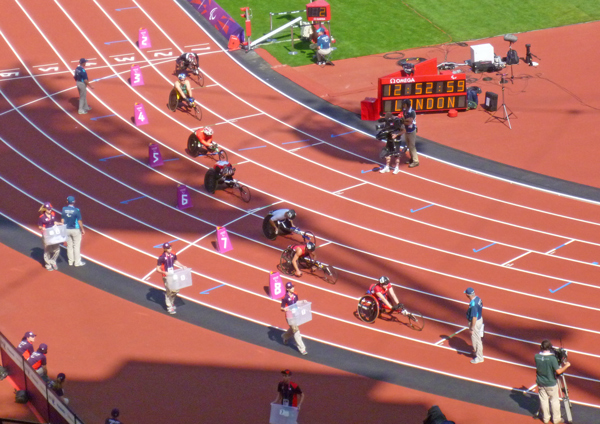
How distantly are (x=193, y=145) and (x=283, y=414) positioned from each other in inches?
499

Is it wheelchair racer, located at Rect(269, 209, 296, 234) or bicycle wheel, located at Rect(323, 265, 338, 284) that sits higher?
wheelchair racer, located at Rect(269, 209, 296, 234)

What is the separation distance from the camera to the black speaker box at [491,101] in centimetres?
2745

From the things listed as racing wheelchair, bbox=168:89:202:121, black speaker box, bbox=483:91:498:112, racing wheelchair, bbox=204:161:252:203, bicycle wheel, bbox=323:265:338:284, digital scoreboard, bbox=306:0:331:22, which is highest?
digital scoreboard, bbox=306:0:331:22

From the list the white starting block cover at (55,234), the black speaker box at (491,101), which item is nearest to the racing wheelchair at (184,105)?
the white starting block cover at (55,234)

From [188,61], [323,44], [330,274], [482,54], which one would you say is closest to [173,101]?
[188,61]

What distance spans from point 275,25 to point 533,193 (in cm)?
1632

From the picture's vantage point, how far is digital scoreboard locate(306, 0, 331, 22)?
31.9 meters

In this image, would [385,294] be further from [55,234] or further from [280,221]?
[55,234]

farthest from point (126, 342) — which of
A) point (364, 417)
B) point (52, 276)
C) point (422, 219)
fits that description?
point (422, 219)

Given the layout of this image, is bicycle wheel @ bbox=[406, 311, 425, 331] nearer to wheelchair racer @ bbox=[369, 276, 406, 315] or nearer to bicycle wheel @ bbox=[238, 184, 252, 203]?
wheelchair racer @ bbox=[369, 276, 406, 315]

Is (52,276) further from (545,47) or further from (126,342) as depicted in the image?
(545,47)

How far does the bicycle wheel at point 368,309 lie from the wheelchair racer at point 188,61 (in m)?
15.0

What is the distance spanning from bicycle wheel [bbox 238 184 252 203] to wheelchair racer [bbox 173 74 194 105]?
5577mm

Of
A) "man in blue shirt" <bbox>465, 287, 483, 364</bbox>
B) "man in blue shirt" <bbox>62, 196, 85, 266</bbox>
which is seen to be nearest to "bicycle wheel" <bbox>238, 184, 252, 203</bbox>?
"man in blue shirt" <bbox>62, 196, 85, 266</bbox>
